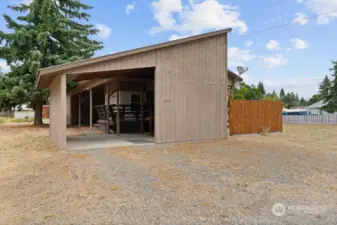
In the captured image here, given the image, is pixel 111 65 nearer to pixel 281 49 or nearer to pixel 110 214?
pixel 110 214

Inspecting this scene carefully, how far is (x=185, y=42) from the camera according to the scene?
28.3 feet

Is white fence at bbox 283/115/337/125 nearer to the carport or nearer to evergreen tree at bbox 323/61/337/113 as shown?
evergreen tree at bbox 323/61/337/113

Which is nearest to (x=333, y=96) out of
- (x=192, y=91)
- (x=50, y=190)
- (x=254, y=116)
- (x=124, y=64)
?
(x=254, y=116)

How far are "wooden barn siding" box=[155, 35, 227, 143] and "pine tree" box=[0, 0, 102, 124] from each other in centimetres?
924

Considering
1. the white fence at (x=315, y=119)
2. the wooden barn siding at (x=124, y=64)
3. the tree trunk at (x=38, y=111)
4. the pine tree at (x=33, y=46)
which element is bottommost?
the white fence at (x=315, y=119)

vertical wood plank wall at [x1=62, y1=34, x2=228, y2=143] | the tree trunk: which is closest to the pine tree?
the tree trunk

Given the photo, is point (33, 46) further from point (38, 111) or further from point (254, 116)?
point (254, 116)

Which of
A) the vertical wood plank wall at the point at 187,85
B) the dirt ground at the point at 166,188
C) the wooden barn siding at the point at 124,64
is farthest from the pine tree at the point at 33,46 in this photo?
the dirt ground at the point at 166,188

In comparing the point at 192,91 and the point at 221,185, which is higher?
the point at 192,91

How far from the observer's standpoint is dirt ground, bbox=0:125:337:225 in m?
2.92

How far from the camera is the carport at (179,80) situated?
293 inches

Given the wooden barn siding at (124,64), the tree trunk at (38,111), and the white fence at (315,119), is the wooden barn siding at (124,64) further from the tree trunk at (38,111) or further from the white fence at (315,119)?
the white fence at (315,119)

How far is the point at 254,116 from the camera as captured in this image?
11.9 m

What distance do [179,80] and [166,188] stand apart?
5114mm
